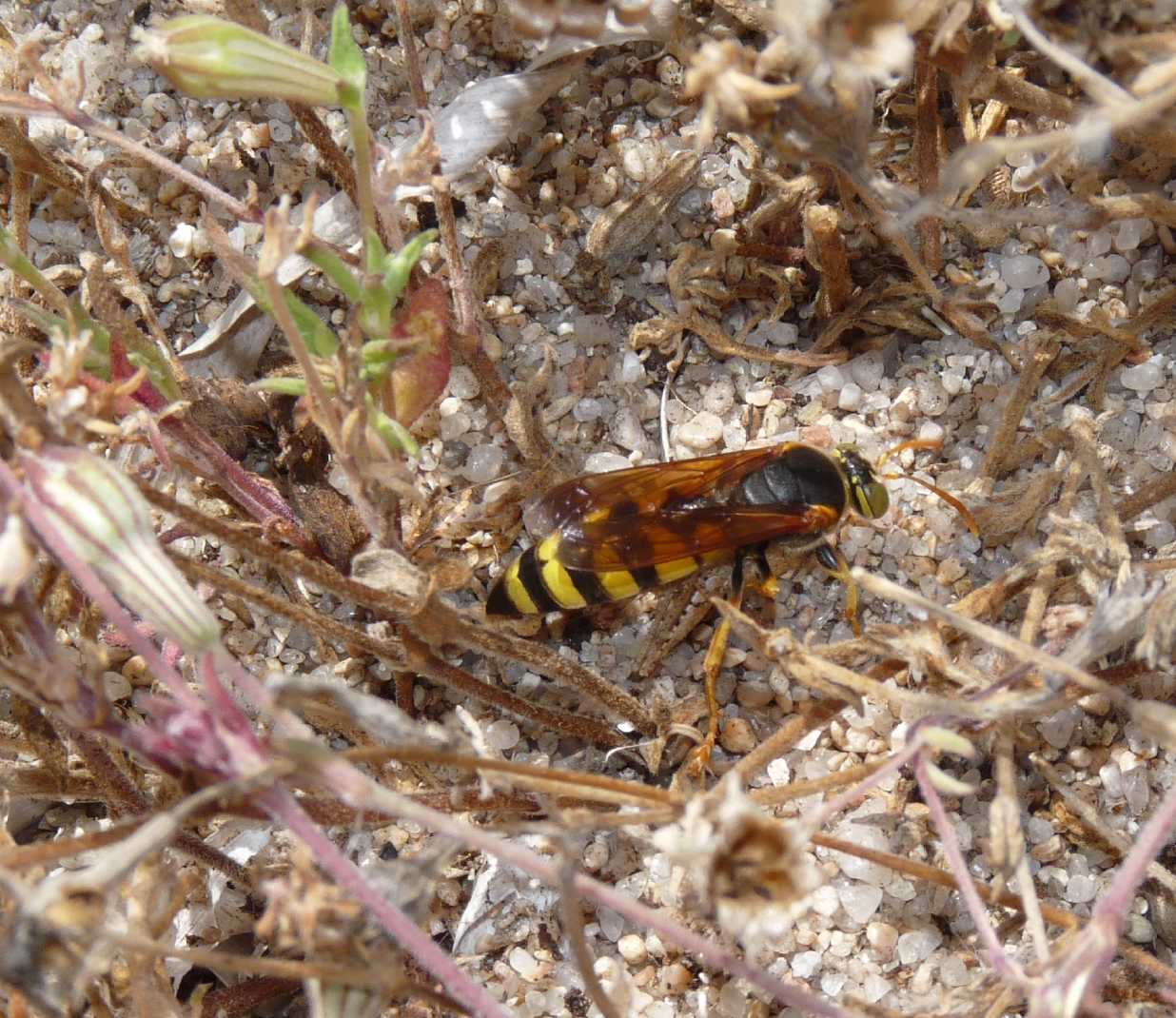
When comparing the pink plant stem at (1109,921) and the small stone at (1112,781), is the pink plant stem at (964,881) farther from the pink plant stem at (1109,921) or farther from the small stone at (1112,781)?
the small stone at (1112,781)

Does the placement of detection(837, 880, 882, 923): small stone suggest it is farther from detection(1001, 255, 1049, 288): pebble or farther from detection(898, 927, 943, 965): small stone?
detection(1001, 255, 1049, 288): pebble

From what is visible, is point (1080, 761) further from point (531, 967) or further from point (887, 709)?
point (531, 967)

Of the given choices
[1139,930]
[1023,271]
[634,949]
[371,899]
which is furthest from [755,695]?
[371,899]

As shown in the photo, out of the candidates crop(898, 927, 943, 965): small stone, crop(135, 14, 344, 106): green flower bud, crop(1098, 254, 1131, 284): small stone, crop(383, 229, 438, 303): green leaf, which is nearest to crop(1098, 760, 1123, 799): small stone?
crop(898, 927, 943, 965): small stone

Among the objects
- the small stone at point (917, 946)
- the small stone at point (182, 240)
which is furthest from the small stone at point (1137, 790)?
the small stone at point (182, 240)

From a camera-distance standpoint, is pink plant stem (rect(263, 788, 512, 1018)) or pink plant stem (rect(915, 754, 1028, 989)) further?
pink plant stem (rect(915, 754, 1028, 989))

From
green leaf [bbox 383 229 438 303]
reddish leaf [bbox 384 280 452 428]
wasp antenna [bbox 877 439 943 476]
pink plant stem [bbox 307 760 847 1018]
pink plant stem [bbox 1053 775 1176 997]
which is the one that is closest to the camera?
pink plant stem [bbox 307 760 847 1018]
